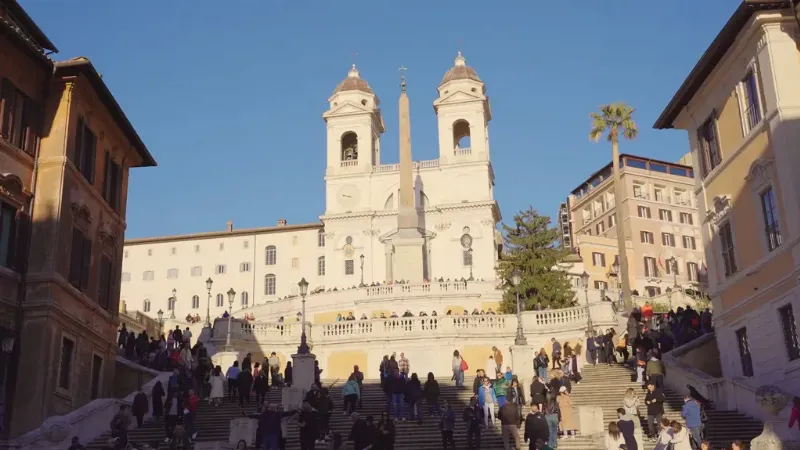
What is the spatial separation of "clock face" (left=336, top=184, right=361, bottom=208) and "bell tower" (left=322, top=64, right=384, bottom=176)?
1.71 meters

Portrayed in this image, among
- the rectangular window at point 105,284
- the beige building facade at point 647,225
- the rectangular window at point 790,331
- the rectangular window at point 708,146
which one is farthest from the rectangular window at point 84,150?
the beige building facade at point 647,225

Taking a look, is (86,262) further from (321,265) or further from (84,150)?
(321,265)

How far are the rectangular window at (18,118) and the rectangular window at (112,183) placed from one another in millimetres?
4490

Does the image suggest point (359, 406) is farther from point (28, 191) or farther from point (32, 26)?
point (32, 26)

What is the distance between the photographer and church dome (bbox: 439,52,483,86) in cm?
8875

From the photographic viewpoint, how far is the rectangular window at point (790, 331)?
22.0m

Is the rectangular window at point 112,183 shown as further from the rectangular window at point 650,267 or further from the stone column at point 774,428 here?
the rectangular window at point 650,267

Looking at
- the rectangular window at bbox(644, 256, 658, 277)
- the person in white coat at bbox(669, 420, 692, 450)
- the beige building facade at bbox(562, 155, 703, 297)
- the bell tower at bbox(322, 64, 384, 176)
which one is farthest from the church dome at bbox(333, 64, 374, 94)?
the person in white coat at bbox(669, 420, 692, 450)

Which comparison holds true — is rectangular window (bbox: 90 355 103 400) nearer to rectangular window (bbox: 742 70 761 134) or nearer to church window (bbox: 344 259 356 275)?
rectangular window (bbox: 742 70 761 134)

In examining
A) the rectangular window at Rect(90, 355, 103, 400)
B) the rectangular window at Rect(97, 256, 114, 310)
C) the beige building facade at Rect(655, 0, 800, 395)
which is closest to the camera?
the beige building facade at Rect(655, 0, 800, 395)

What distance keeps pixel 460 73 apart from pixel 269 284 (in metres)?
28.2

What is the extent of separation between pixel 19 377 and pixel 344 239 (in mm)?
60618

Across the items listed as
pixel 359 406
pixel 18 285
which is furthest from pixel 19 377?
pixel 359 406

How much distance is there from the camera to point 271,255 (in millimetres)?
92938
